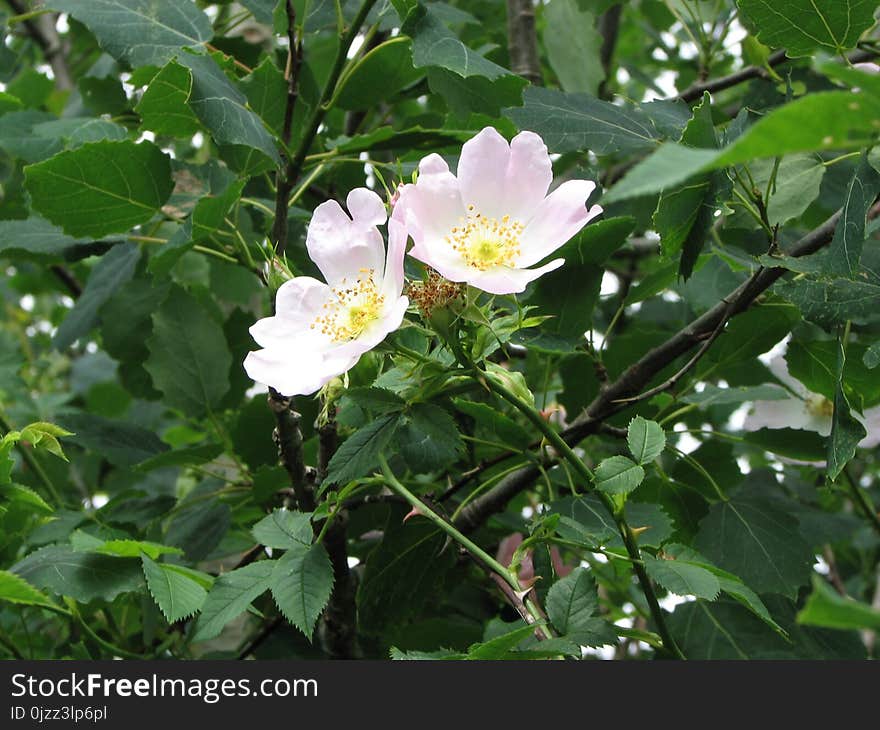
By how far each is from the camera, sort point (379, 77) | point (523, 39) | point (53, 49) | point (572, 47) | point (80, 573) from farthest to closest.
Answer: point (53, 49), point (523, 39), point (572, 47), point (379, 77), point (80, 573)

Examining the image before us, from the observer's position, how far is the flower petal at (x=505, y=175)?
92 centimetres

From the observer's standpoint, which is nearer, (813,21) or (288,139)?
(813,21)

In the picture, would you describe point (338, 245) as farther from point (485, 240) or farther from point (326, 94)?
point (326, 94)

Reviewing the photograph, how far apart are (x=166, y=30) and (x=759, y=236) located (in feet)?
2.77

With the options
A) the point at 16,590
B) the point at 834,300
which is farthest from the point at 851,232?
the point at 16,590

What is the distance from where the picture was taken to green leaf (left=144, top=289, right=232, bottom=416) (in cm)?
139

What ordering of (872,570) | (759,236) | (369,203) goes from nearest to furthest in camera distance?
1. (369,203)
2. (759,236)
3. (872,570)

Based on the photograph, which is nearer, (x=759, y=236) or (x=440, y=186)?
(x=440, y=186)

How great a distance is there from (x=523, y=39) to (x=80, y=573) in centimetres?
116

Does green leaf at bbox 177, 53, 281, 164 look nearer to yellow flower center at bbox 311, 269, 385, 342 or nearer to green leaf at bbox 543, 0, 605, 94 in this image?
yellow flower center at bbox 311, 269, 385, 342

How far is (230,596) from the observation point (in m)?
0.96

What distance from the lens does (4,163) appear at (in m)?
1.72

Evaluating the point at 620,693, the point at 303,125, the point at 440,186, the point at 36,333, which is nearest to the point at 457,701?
the point at 620,693

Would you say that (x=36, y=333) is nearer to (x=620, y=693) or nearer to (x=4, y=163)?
(x=4, y=163)
